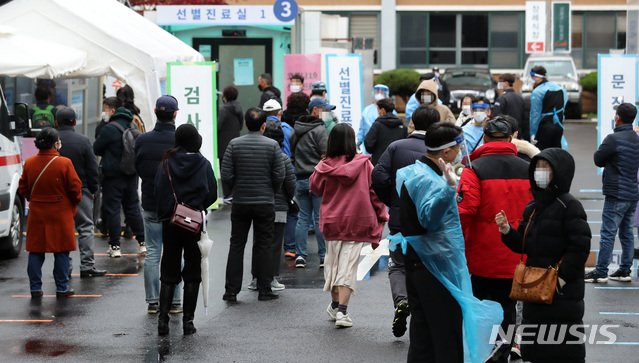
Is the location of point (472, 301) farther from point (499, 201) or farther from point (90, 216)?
point (90, 216)

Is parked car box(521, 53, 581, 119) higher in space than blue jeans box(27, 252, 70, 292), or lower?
higher

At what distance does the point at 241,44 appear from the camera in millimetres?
21781

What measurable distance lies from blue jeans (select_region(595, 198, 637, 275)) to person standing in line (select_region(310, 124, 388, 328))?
286 cm

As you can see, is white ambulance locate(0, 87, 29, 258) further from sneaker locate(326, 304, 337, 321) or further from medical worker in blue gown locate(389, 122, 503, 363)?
medical worker in blue gown locate(389, 122, 503, 363)

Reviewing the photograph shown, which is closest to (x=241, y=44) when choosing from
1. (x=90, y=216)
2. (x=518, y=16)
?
(x=90, y=216)

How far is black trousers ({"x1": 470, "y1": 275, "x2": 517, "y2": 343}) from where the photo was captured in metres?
6.91

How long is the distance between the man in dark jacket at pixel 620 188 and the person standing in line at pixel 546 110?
6.00 meters

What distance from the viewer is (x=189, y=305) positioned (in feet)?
27.2

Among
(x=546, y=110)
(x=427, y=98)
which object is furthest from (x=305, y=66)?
(x=427, y=98)

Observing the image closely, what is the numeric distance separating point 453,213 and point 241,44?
16.4 meters

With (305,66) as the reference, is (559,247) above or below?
below

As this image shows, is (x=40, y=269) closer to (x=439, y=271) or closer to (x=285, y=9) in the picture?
(x=439, y=271)

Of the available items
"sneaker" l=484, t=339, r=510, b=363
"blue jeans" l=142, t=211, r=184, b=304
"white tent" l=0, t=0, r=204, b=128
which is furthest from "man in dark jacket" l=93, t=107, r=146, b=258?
"sneaker" l=484, t=339, r=510, b=363

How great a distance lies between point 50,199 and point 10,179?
2176 millimetres
